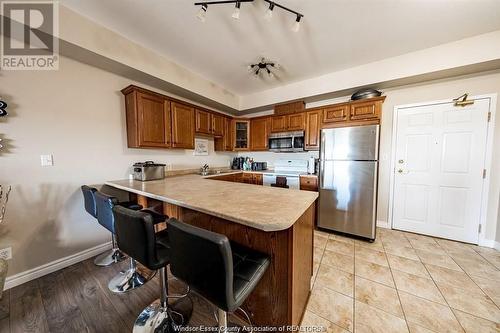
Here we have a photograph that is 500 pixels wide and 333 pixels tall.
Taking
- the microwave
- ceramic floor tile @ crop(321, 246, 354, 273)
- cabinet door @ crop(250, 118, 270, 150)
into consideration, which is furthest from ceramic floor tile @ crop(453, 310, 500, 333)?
cabinet door @ crop(250, 118, 270, 150)

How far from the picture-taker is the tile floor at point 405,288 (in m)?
1.34

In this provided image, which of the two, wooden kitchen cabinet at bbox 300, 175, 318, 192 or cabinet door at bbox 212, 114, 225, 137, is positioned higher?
cabinet door at bbox 212, 114, 225, 137

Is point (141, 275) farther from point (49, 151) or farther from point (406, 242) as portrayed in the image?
point (406, 242)

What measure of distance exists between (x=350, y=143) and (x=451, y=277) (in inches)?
71.0

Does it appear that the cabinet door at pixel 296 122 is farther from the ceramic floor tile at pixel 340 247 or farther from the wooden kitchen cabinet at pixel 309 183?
the ceramic floor tile at pixel 340 247

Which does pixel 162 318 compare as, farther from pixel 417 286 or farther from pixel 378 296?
pixel 417 286

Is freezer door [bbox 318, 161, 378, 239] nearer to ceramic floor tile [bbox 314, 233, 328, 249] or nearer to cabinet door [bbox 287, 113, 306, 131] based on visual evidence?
ceramic floor tile [bbox 314, 233, 328, 249]

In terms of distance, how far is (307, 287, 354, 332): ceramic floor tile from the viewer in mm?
1368

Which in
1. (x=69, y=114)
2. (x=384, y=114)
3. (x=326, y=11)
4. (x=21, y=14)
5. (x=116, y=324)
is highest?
(x=326, y=11)

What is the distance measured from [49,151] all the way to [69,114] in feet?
1.53

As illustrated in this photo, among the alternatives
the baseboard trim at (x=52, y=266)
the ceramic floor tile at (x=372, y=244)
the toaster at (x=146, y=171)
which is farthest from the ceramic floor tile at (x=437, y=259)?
the baseboard trim at (x=52, y=266)

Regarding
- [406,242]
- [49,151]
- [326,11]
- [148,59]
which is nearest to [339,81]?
[326,11]

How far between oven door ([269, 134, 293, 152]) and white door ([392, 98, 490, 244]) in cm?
176

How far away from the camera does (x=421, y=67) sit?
2375 millimetres
